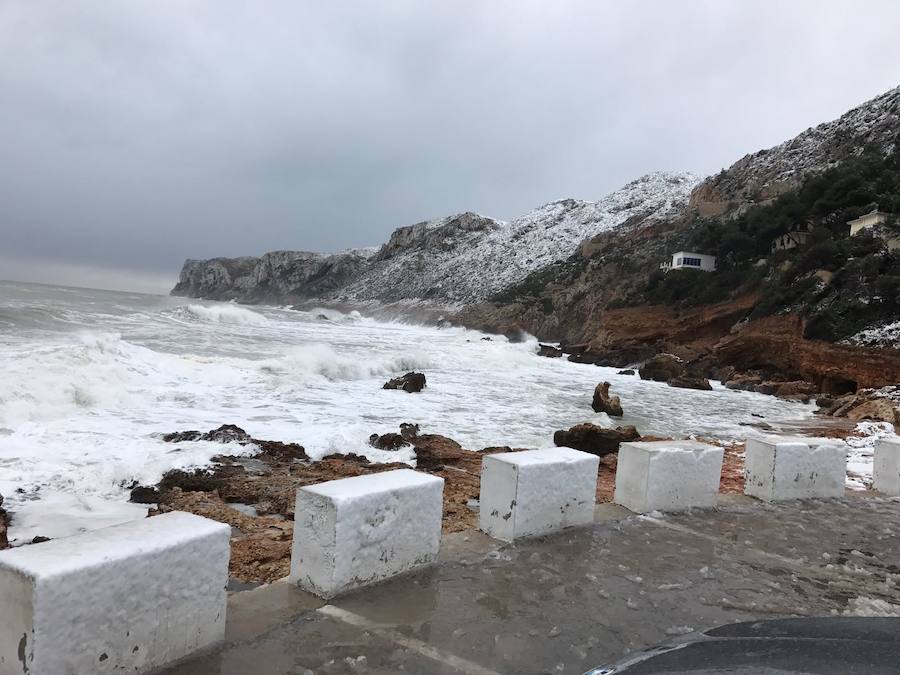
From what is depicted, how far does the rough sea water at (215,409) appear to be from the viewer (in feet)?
25.7

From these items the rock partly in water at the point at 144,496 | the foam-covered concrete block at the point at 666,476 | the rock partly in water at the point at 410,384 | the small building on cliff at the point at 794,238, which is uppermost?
the small building on cliff at the point at 794,238

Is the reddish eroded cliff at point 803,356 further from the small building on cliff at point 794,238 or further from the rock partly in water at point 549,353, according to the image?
the small building on cliff at point 794,238

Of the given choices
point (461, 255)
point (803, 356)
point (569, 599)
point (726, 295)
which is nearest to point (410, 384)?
point (569, 599)

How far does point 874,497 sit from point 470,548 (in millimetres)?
5050

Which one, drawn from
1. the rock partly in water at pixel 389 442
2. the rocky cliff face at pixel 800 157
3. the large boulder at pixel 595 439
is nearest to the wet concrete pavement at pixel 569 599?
the large boulder at pixel 595 439

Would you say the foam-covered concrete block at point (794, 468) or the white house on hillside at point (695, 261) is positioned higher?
the white house on hillside at point (695, 261)

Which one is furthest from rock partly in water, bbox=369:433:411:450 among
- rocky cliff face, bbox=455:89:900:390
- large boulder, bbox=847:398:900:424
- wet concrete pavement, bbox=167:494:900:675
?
rocky cliff face, bbox=455:89:900:390

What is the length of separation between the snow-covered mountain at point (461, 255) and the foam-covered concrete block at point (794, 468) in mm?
78228

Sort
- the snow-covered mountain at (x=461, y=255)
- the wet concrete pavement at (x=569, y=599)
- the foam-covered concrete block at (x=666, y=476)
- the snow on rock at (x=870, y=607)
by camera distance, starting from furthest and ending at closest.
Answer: the snow-covered mountain at (x=461, y=255) < the foam-covered concrete block at (x=666, y=476) < the snow on rock at (x=870, y=607) < the wet concrete pavement at (x=569, y=599)

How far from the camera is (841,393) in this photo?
24234 millimetres

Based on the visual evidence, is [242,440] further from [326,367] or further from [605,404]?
[326,367]

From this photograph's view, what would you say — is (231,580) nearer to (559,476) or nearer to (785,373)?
(559,476)

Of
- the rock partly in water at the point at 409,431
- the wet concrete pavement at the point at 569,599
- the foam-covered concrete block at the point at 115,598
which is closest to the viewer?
the foam-covered concrete block at the point at 115,598

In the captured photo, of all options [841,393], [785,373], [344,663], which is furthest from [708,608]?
[785,373]
